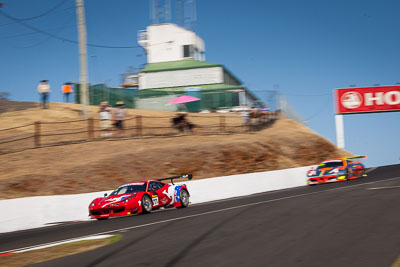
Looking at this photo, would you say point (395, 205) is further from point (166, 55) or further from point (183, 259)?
point (166, 55)

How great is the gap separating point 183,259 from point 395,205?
240 inches

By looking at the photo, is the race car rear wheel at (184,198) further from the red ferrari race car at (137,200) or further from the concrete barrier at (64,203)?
the concrete barrier at (64,203)

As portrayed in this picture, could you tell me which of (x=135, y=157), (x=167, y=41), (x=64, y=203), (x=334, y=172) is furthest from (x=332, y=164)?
(x=167, y=41)

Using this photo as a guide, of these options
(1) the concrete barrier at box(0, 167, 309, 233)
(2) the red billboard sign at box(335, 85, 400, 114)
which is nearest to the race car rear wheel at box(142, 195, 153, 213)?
(1) the concrete barrier at box(0, 167, 309, 233)

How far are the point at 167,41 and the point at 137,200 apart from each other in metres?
45.8

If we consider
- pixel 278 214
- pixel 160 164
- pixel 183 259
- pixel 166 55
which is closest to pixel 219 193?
pixel 160 164

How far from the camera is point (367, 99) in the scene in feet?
146

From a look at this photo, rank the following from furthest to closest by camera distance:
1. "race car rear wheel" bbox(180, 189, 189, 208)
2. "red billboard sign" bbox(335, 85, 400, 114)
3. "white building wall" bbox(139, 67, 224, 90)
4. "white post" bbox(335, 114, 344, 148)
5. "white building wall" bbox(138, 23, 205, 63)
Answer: "white building wall" bbox(138, 23, 205, 63) < "white building wall" bbox(139, 67, 224, 90) < "red billboard sign" bbox(335, 85, 400, 114) < "white post" bbox(335, 114, 344, 148) < "race car rear wheel" bbox(180, 189, 189, 208)

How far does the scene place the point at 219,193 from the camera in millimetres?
21047

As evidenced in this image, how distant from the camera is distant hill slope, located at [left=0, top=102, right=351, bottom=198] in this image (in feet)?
68.5

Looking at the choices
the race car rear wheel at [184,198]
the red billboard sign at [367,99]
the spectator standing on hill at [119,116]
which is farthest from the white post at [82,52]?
the red billboard sign at [367,99]

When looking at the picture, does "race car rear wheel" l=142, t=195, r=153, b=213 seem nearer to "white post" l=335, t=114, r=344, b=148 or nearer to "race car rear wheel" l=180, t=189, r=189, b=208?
"race car rear wheel" l=180, t=189, r=189, b=208

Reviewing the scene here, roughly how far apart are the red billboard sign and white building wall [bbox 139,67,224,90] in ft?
44.1

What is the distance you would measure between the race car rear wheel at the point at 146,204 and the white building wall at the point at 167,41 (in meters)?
43.7
